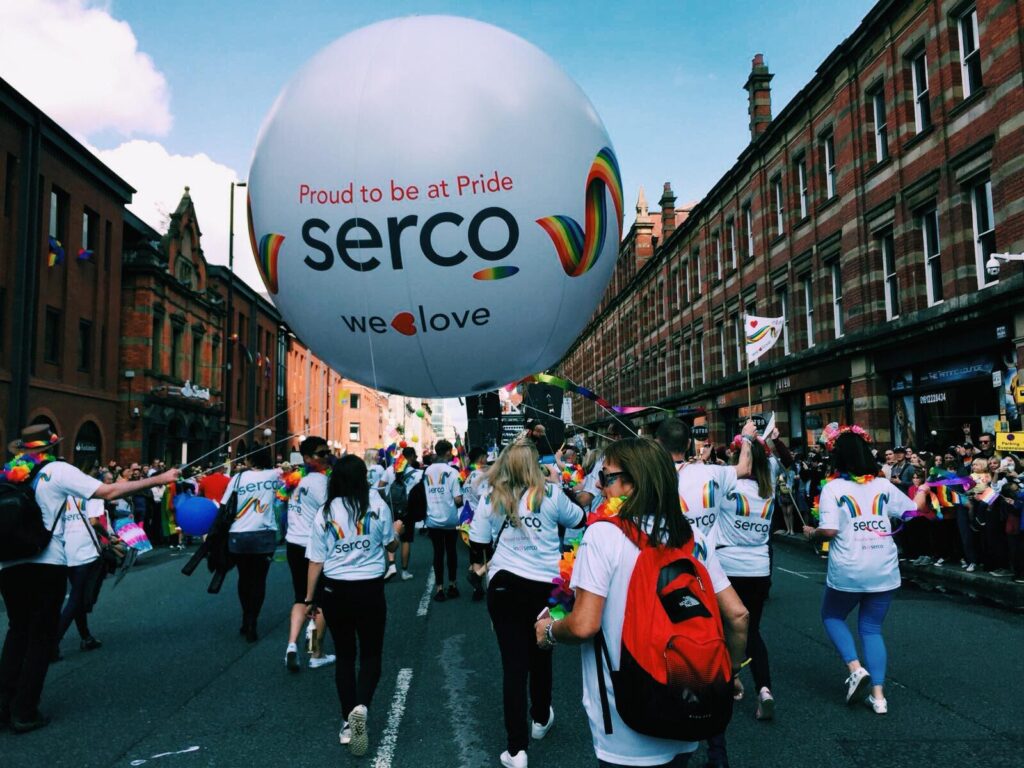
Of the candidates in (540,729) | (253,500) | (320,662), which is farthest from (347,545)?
(253,500)

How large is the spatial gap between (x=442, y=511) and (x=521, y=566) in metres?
4.72

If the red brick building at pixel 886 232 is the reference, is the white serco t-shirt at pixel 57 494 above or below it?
below

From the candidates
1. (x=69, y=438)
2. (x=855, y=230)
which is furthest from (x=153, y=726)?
(x=69, y=438)

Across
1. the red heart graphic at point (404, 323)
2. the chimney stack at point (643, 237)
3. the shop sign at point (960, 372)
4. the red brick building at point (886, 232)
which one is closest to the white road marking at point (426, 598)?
the red heart graphic at point (404, 323)

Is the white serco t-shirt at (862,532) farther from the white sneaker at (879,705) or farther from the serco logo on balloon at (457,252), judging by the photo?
the serco logo on balloon at (457,252)

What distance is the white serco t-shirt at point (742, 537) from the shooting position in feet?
16.0

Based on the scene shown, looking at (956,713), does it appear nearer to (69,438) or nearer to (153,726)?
(153,726)

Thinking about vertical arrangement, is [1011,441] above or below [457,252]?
below

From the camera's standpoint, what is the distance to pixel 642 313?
41250 mm

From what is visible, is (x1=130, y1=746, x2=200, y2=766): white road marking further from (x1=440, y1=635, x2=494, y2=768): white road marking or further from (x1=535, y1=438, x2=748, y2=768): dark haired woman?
(x1=535, y1=438, x2=748, y2=768): dark haired woman

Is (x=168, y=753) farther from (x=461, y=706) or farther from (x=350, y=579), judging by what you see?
(x=461, y=706)

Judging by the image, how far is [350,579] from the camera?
14.7 feet

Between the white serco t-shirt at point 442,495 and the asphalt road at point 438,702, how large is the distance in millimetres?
1104

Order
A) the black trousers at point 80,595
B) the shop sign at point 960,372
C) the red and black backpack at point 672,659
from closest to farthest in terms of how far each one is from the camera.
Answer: the red and black backpack at point 672,659 → the black trousers at point 80,595 → the shop sign at point 960,372
